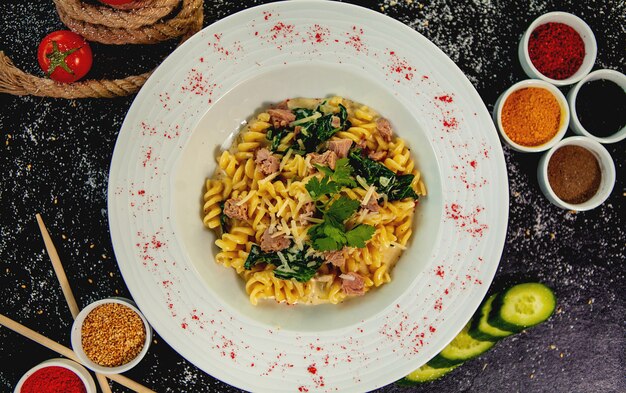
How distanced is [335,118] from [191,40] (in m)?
0.96

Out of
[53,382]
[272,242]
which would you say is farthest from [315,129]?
[53,382]

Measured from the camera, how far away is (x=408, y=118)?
3420mm

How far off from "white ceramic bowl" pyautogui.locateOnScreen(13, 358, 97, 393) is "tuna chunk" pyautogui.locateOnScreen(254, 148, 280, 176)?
1.86 meters

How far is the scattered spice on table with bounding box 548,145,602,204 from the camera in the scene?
3.80m

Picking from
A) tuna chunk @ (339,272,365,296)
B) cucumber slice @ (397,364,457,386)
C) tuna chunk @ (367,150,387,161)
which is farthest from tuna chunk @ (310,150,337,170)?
cucumber slice @ (397,364,457,386)

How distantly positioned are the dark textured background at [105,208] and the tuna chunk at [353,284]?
983 millimetres

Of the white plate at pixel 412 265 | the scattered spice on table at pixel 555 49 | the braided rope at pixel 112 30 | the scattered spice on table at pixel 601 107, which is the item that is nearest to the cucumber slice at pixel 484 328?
the white plate at pixel 412 265

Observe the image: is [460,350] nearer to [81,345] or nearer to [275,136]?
[275,136]

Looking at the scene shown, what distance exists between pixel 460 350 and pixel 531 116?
1.63 m

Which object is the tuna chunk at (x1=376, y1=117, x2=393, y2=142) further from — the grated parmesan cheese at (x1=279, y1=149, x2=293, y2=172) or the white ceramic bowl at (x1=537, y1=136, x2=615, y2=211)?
the white ceramic bowl at (x1=537, y1=136, x2=615, y2=211)

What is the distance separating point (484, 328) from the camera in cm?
381

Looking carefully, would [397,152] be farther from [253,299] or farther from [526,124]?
[253,299]

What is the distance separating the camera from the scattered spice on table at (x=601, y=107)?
386cm

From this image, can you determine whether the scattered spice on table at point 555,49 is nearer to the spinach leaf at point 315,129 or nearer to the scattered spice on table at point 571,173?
the scattered spice on table at point 571,173
